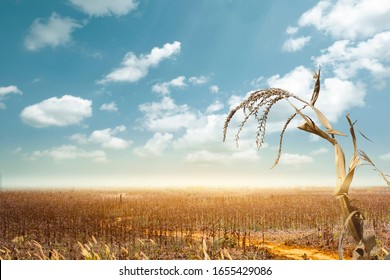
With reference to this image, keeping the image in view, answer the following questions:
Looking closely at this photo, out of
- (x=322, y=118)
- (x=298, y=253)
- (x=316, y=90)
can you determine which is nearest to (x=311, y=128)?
(x=322, y=118)

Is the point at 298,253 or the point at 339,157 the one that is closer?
the point at 339,157

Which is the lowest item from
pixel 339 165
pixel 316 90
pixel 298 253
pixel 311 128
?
pixel 298 253

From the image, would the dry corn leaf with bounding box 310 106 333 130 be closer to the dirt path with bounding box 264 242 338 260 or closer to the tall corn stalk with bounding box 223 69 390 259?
the tall corn stalk with bounding box 223 69 390 259

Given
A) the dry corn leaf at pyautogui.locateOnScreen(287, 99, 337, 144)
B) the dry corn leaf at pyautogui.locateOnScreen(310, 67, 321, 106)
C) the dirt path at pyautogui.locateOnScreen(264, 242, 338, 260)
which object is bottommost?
the dirt path at pyautogui.locateOnScreen(264, 242, 338, 260)

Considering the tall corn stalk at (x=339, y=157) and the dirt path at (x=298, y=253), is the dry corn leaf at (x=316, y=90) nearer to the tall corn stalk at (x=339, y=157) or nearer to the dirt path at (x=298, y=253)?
the tall corn stalk at (x=339, y=157)

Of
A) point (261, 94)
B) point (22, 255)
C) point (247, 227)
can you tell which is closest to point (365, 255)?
point (261, 94)

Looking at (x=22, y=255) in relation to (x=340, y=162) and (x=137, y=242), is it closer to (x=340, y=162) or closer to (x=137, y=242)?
(x=137, y=242)

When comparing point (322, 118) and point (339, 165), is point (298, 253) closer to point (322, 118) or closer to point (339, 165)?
point (339, 165)

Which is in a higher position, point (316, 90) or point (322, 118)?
point (316, 90)

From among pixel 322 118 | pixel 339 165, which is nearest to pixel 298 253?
pixel 339 165

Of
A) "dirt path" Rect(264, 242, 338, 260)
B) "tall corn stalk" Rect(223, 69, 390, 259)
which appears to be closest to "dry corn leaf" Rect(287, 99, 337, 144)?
"tall corn stalk" Rect(223, 69, 390, 259)

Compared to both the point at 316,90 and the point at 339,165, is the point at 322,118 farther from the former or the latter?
the point at 339,165
